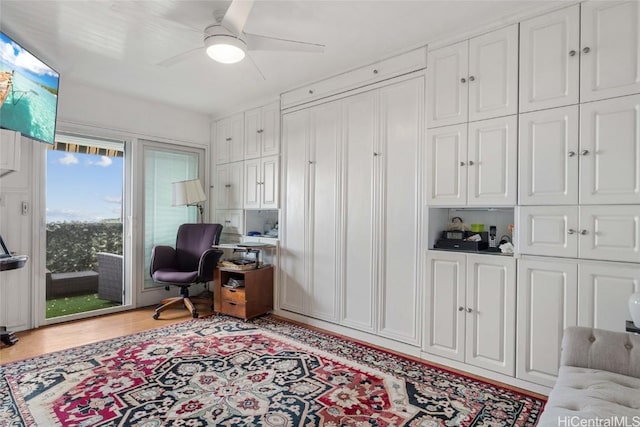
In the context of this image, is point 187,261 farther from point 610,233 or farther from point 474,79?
point 610,233

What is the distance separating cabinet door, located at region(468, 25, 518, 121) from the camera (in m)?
2.41

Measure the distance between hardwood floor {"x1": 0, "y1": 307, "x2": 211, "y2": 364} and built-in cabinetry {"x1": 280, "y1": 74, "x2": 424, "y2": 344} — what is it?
1350 mm

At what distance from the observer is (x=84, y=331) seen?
3.44 meters

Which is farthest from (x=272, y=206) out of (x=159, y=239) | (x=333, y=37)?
(x=333, y=37)

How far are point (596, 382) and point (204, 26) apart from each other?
3.10 m

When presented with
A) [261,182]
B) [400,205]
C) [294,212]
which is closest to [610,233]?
[400,205]

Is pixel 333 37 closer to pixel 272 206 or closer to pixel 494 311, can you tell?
pixel 272 206

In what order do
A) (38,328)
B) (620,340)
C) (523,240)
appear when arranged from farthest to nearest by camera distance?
(38,328) < (523,240) < (620,340)

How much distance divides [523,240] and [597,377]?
987 mm

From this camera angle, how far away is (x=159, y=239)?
15.0ft

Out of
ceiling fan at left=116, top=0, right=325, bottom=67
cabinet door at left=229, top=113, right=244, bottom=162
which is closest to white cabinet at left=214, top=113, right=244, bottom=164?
cabinet door at left=229, top=113, right=244, bottom=162

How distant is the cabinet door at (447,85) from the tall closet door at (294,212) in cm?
140

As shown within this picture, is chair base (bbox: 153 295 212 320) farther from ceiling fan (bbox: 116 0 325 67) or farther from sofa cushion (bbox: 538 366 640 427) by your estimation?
sofa cushion (bbox: 538 366 640 427)

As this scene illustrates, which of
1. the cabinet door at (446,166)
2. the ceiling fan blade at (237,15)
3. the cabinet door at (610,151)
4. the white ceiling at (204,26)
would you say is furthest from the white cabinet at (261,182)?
the cabinet door at (610,151)
